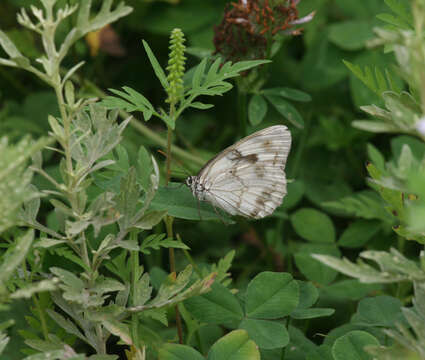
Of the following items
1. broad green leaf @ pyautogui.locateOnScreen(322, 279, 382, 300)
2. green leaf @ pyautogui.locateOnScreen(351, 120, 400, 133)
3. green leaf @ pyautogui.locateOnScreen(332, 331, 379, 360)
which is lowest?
broad green leaf @ pyautogui.locateOnScreen(322, 279, 382, 300)

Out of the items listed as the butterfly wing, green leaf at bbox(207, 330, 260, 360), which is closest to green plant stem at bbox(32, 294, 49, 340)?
green leaf at bbox(207, 330, 260, 360)

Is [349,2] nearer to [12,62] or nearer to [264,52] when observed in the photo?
[264,52]

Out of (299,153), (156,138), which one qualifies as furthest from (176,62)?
(299,153)

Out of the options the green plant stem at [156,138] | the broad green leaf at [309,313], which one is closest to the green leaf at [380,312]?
the broad green leaf at [309,313]

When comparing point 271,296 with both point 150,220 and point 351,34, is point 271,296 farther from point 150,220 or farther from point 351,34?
point 351,34

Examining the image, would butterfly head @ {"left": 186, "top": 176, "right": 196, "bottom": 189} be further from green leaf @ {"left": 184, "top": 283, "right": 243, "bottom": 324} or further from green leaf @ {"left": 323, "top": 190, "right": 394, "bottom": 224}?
green leaf @ {"left": 323, "top": 190, "right": 394, "bottom": 224}

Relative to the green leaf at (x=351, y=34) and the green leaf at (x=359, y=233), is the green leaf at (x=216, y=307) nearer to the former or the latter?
the green leaf at (x=359, y=233)
